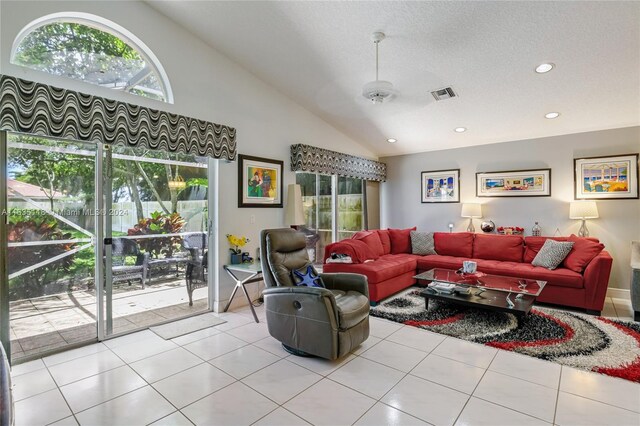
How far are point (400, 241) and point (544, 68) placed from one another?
10.3 ft

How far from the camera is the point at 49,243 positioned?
9.46 ft

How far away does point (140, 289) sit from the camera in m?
3.51

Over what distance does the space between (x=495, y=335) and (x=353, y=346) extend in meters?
1.47

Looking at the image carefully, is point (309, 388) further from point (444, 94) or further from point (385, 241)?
point (444, 94)

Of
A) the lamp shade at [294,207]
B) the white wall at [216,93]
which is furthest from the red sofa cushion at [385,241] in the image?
the white wall at [216,93]

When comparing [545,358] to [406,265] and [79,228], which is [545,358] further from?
[79,228]

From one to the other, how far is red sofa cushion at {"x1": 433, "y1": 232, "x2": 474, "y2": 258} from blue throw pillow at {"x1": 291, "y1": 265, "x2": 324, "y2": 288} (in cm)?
295

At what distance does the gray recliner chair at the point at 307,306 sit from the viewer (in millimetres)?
2602

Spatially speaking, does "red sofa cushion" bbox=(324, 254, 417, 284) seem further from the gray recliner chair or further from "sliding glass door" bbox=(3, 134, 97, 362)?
"sliding glass door" bbox=(3, 134, 97, 362)

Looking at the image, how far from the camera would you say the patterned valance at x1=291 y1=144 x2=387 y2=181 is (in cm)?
479

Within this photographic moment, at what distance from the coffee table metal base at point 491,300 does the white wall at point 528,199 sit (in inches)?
81.3

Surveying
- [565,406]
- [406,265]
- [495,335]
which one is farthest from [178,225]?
[565,406]

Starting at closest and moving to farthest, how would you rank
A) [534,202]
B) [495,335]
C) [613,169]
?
[495,335], [613,169], [534,202]

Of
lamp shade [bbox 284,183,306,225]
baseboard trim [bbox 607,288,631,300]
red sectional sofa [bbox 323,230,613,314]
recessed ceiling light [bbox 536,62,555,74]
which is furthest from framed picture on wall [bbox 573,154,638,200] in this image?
lamp shade [bbox 284,183,306,225]
